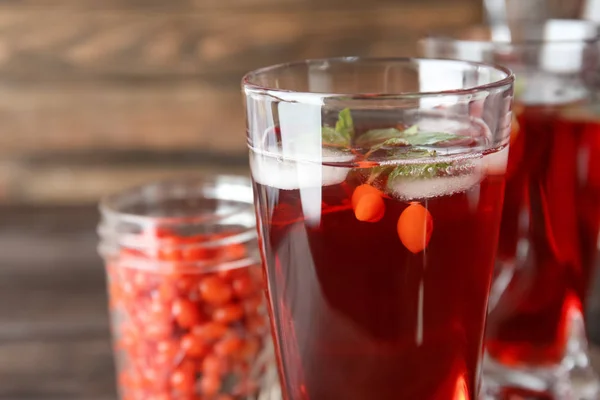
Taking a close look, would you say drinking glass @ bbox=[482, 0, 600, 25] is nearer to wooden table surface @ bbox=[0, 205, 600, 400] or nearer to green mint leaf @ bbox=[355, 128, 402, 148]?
wooden table surface @ bbox=[0, 205, 600, 400]

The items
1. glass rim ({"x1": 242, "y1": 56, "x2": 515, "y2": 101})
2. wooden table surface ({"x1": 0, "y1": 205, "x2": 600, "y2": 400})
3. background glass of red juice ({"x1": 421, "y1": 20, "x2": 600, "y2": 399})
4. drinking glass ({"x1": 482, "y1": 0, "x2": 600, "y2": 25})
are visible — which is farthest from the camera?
drinking glass ({"x1": 482, "y1": 0, "x2": 600, "y2": 25})

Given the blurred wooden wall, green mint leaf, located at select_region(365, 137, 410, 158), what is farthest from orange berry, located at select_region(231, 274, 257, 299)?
the blurred wooden wall

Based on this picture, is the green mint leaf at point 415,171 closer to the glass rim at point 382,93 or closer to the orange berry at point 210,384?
the glass rim at point 382,93

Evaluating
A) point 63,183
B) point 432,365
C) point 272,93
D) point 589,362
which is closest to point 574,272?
point 589,362

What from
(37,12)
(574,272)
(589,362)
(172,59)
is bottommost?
(589,362)

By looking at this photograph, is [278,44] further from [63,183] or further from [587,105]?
[587,105]

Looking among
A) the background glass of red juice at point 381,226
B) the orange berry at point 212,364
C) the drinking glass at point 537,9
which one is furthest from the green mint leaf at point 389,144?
the drinking glass at point 537,9

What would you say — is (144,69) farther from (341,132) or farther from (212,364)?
(341,132)
